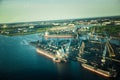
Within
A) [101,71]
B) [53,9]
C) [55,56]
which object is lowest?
[101,71]

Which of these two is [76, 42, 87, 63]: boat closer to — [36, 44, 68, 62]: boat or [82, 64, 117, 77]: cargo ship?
[82, 64, 117, 77]: cargo ship

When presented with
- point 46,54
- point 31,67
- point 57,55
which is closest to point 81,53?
point 57,55

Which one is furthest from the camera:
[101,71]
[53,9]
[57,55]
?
[53,9]

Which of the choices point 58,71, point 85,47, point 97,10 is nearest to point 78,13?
point 97,10

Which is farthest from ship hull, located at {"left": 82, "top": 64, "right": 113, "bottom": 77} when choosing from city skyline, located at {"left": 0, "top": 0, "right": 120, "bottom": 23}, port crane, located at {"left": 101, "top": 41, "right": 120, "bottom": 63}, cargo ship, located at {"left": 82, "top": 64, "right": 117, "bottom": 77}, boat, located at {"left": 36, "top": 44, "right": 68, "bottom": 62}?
city skyline, located at {"left": 0, "top": 0, "right": 120, "bottom": 23}

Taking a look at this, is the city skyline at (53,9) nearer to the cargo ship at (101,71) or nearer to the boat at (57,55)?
the boat at (57,55)

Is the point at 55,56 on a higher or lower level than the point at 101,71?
higher

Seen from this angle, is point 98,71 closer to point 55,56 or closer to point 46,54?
point 55,56
